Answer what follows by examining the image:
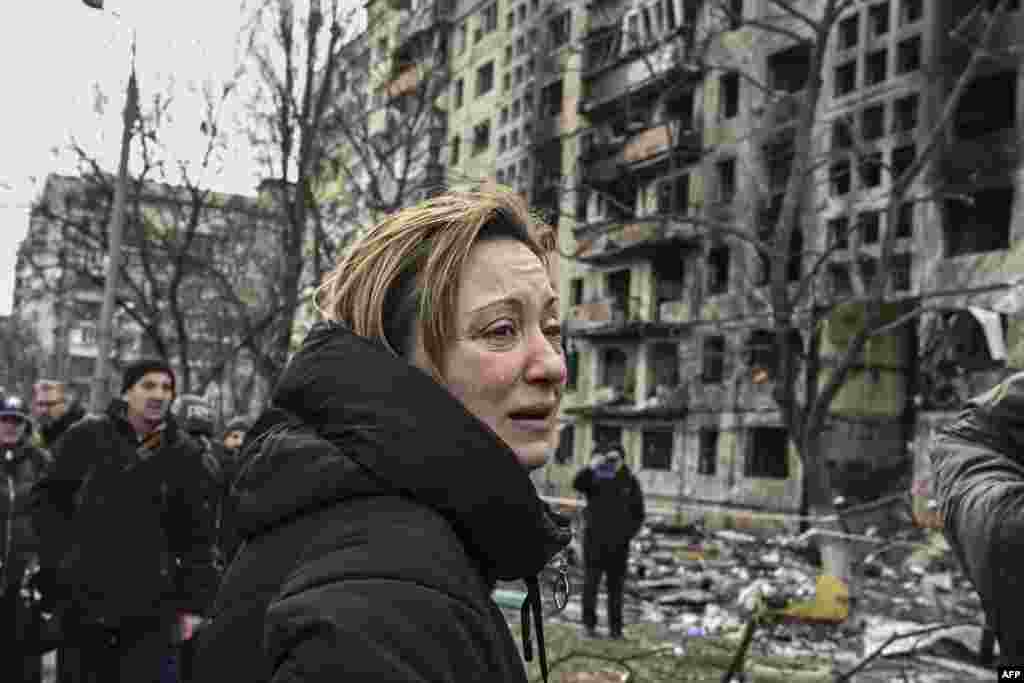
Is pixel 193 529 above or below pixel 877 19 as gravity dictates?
below

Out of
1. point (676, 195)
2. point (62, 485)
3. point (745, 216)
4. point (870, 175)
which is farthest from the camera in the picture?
point (676, 195)

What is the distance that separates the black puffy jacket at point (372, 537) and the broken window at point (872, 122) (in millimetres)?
27020

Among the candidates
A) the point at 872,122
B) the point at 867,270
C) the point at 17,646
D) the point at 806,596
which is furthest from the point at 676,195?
the point at 17,646

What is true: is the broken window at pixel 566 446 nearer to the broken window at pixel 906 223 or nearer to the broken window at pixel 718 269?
the broken window at pixel 718 269

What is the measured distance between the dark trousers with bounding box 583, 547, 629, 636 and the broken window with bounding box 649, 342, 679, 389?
2361 cm

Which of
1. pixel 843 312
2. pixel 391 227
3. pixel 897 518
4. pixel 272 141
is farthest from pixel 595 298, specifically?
pixel 391 227

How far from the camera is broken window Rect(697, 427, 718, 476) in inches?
1222

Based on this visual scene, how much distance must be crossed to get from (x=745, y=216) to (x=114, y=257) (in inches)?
796

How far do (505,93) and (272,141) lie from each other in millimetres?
29273

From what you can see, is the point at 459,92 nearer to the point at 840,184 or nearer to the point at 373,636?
the point at 840,184

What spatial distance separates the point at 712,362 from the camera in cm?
3209

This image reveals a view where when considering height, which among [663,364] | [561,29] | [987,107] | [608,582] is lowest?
[608,582]

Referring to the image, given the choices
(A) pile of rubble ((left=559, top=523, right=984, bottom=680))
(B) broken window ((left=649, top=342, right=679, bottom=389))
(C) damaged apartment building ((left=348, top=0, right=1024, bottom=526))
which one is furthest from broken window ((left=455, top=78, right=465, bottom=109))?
(A) pile of rubble ((left=559, top=523, right=984, bottom=680))

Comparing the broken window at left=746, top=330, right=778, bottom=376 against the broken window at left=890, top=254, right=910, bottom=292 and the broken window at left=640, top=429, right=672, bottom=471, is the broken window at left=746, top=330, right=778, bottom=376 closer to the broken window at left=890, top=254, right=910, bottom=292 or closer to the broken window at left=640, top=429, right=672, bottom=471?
the broken window at left=890, top=254, right=910, bottom=292
